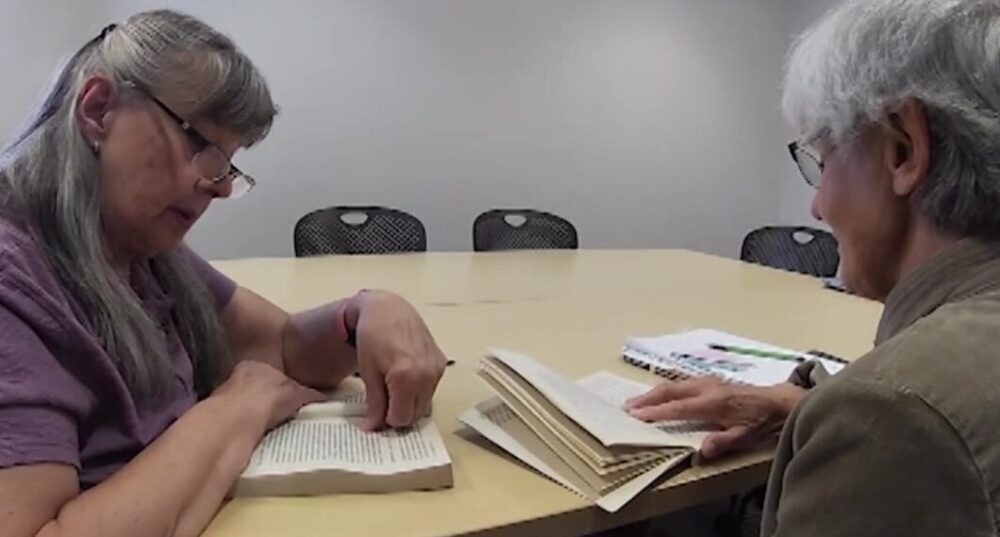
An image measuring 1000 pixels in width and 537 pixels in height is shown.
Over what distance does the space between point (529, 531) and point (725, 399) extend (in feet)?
1.21

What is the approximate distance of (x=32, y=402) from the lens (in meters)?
0.85

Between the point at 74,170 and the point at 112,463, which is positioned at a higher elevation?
the point at 74,170

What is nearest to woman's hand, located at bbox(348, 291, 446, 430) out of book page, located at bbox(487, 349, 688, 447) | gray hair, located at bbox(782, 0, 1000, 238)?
book page, located at bbox(487, 349, 688, 447)

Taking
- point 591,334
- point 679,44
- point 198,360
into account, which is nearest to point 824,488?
point 198,360

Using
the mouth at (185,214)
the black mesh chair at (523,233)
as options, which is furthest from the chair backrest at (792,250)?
the mouth at (185,214)

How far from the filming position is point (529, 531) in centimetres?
102

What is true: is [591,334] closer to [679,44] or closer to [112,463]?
[112,463]

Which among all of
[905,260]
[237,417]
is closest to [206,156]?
[237,417]

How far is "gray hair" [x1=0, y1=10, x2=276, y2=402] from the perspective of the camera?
101 centimetres

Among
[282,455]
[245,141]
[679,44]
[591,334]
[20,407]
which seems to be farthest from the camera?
[679,44]

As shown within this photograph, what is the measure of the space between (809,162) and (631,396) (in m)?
0.49

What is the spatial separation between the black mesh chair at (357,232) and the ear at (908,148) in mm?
2522

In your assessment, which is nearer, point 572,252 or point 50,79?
point 50,79

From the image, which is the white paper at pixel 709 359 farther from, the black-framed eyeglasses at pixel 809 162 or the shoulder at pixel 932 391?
the shoulder at pixel 932 391
